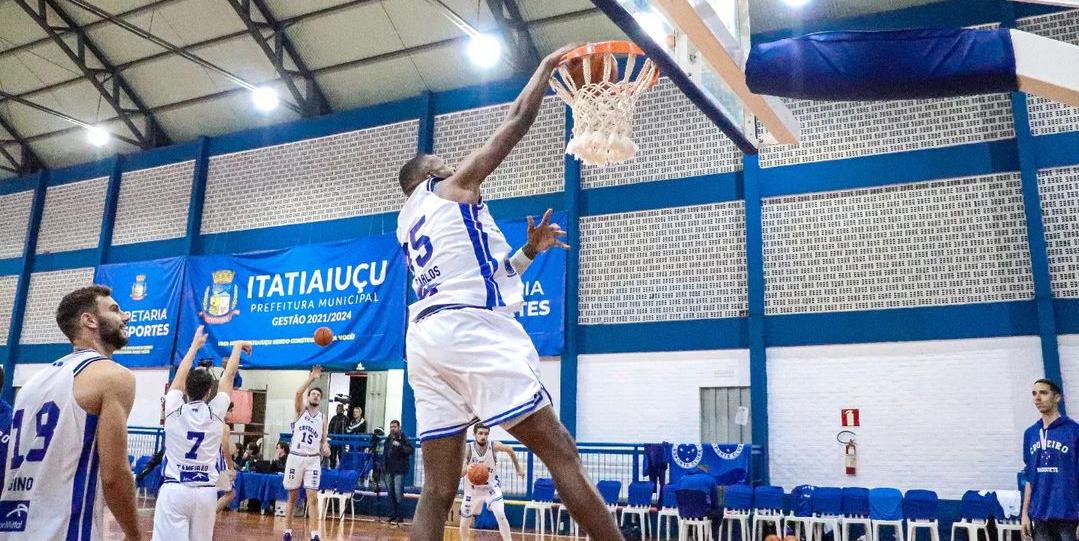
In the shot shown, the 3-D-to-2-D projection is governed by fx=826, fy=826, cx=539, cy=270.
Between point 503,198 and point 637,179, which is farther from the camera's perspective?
point 503,198

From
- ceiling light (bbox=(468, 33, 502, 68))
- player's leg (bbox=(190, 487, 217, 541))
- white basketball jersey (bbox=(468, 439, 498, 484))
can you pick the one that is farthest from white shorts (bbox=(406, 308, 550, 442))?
ceiling light (bbox=(468, 33, 502, 68))

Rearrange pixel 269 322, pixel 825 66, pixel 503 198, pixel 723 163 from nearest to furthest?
pixel 825 66, pixel 723 163, pixel 503 198, pixel 269 322

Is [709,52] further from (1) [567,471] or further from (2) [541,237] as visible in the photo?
(1) [567,471]

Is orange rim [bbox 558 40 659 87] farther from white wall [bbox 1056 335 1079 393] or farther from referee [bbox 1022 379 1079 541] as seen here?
white wall [bbox 1056 335 1079 393]

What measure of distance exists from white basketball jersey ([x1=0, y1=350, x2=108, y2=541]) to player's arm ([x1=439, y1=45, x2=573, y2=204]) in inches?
63.3

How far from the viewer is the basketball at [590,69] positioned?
550 cm

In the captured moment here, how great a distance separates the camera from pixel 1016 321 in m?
12.4

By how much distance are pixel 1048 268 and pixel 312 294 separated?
13.3m

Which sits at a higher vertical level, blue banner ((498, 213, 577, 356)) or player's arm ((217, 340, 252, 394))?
blue banner ((498, 213, 577, 356))

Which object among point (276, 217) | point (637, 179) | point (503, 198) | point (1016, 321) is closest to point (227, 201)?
point (276, 217)

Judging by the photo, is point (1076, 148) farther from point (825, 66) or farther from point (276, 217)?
point (276, 217)

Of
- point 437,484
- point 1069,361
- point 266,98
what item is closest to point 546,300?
point 266,98

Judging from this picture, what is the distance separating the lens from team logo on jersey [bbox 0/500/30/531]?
2.96 meters

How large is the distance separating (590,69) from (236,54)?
49.0ft
